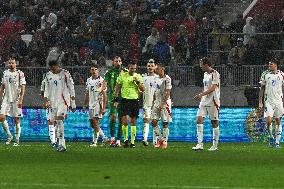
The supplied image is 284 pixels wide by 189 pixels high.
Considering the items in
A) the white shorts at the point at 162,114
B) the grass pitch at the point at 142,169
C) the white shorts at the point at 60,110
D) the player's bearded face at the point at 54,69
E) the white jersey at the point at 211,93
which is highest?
the player's bearded face at the point at 54,69

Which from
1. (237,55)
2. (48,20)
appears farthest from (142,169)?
(48,20)

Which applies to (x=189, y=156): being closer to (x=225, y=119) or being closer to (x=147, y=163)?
(x=147, y=163)

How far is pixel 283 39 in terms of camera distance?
3841 cm

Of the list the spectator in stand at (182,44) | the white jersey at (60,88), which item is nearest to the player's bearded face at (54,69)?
the white jersey at (60,88)

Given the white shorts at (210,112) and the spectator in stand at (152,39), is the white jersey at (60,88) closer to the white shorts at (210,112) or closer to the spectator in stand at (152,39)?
the white shorts at (210,112)

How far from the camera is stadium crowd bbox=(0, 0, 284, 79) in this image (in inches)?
1539

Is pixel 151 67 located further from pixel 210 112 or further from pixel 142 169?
pixel 142 169

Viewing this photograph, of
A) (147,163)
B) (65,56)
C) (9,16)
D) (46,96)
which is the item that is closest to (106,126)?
(65,56)

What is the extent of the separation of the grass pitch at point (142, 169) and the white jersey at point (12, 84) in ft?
20.4

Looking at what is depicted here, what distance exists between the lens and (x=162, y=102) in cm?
3153

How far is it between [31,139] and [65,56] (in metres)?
5.14

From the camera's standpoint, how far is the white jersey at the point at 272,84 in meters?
30.8

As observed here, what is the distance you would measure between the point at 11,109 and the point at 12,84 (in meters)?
0.81

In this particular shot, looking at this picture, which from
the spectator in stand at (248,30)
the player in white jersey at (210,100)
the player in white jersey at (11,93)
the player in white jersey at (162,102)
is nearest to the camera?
the player in white jersey at (210,100)
